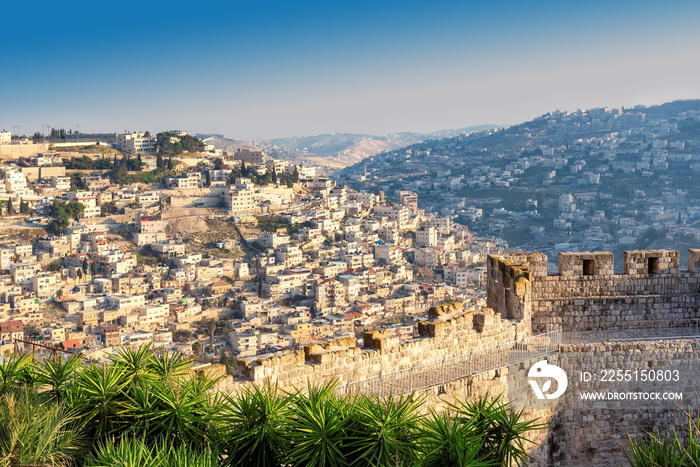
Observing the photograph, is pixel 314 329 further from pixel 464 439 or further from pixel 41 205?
pixel 464 439

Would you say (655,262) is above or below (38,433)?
above

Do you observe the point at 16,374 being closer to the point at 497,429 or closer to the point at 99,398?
the point at 99,398

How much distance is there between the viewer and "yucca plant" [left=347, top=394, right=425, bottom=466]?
3.18 m

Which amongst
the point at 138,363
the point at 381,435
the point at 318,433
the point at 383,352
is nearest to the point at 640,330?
the point at 383,352

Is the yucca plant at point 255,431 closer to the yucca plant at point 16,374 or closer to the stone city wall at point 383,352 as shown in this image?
the stone city wall at point 383,352

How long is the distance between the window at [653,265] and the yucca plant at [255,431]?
12.9 feet

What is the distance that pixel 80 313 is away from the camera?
4709 centimetres

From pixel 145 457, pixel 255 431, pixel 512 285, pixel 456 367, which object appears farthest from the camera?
pixel 512 285

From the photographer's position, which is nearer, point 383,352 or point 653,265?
point 383,352

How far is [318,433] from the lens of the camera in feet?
10.5

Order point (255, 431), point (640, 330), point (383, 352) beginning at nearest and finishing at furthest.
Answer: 1. point (255, 431)
2. point (383, 352)
3. point (640, 330)

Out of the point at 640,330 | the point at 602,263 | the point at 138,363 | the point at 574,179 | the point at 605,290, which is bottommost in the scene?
Answer: the point at 574,179

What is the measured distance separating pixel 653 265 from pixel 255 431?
13.7 ft

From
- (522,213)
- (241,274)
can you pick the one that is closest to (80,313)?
(241,274)
